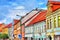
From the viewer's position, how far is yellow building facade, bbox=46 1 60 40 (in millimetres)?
47656

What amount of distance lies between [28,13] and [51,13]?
1665 inches

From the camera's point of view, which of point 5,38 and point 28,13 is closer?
point 28,13

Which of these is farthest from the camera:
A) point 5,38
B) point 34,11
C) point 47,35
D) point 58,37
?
point 5,38

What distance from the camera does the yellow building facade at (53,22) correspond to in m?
47.7

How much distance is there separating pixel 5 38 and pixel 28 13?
58.5 meters

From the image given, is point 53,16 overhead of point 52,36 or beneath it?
overhead

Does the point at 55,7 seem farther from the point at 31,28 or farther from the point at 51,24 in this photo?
the point at 31,28

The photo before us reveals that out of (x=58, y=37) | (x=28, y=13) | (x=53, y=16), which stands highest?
(x=28, y=13)

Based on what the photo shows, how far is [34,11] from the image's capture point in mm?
90312

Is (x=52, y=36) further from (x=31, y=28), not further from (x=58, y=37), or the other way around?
(x=31, y=28)

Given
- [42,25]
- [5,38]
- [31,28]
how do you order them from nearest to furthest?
1. [42,25]
2. [31,28]
3. [5,38]

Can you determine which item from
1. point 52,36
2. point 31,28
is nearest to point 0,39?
point 31,28

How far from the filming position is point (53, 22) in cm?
4941

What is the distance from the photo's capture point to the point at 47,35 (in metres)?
54.8
